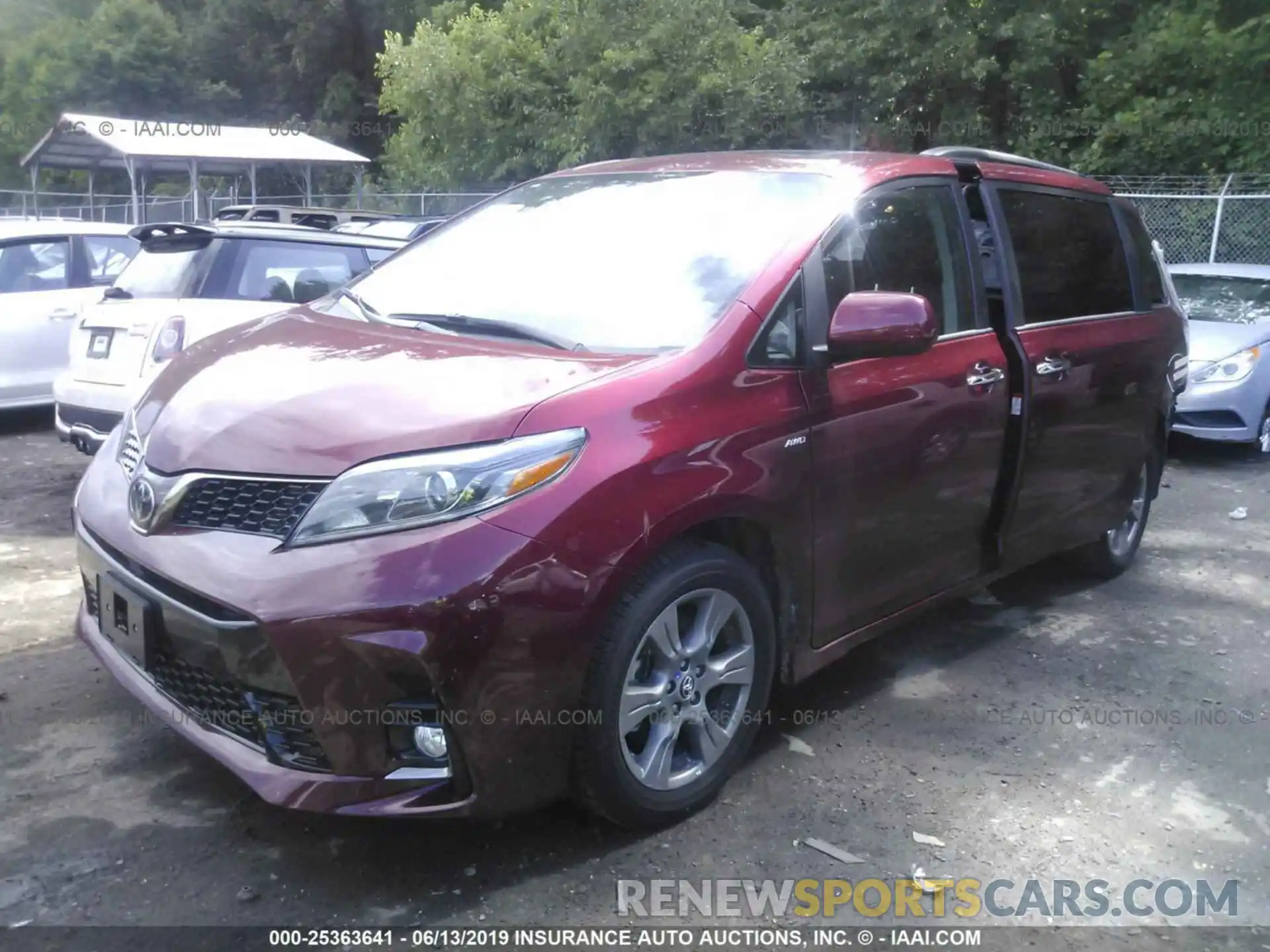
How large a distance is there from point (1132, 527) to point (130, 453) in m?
4.48

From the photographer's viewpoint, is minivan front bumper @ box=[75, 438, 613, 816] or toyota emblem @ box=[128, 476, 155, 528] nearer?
minivan front bumper @ box=[75, 438, 613, 816]

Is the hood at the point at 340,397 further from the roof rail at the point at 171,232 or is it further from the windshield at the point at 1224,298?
the windshield at the point at 1224,298

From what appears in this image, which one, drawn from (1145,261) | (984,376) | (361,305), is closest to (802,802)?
(984,376)

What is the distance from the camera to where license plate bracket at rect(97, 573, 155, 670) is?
287 cm

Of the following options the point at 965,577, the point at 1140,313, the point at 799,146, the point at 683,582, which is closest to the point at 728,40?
the point at 799,146

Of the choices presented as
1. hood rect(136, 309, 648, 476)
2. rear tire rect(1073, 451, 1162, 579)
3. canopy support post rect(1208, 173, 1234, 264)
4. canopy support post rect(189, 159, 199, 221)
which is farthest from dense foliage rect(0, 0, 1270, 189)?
hood rect(136, 309, 648, 476)

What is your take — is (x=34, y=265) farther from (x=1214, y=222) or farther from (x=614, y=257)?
(x=1214, y=222)

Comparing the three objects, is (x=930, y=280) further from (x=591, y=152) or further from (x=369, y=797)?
(x=591, y=152)

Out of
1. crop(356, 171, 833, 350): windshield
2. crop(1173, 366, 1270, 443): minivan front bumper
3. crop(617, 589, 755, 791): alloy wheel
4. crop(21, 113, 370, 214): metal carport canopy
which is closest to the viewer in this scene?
crop(617, 589, 755, 791): alloy wheel

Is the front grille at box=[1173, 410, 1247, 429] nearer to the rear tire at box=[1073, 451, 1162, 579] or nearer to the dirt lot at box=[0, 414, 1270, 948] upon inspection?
the rear tire at box=[1073, 451, 1162, 579]

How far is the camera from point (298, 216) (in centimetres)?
1103

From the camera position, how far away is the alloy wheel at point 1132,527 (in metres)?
5.38

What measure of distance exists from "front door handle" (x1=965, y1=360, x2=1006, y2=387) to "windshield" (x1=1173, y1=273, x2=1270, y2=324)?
5696 millimetres

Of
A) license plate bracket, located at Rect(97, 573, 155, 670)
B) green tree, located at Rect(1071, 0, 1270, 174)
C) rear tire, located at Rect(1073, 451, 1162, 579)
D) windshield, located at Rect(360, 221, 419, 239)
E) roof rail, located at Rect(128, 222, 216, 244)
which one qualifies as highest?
green tree, located at Rect(1071, 0, 1270, 174)
